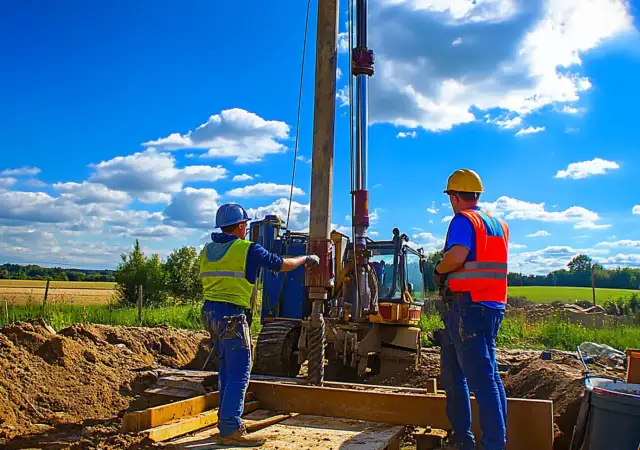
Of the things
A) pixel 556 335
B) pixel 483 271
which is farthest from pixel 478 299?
pixel 556 335

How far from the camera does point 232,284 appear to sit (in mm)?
4809

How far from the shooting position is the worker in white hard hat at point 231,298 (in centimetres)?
462

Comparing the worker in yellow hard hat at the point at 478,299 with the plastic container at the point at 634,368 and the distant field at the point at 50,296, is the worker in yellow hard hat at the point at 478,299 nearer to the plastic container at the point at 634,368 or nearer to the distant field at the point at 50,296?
the plastic container at the point at 634,368

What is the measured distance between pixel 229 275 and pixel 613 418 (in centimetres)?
295

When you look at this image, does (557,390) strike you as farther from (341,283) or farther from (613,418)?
(341,283)

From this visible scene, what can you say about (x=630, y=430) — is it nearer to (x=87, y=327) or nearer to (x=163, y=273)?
(x=87, y=327)

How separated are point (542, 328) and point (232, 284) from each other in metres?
16.9

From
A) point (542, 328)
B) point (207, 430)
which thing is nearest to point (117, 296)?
point (542, 328)

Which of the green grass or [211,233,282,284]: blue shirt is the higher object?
[211,233,282,284]: blue shirt

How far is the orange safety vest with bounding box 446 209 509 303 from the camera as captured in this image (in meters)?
4.19

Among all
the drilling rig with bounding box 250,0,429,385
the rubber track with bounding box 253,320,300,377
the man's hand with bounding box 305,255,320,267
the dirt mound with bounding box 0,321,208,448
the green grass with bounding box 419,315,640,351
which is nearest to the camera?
the man's hand with bounding box 305,255,320,267

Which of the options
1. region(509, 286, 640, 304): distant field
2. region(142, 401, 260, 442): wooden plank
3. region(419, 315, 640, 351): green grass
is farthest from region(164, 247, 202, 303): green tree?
region(142, 401, 260, 442): wooden plank

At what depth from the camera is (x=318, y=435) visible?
4867 millimetres

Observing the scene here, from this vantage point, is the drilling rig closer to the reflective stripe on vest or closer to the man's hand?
the man's hand
